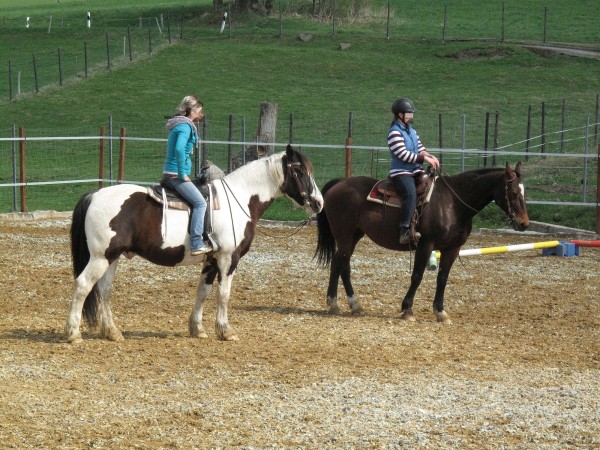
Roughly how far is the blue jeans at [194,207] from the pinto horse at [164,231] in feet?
0.31

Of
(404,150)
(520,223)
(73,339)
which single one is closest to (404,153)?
(404,150)

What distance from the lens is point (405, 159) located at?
10.1 meters

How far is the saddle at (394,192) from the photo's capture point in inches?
404

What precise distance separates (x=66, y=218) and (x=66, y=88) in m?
21.0

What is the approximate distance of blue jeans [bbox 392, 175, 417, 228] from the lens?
10141mm

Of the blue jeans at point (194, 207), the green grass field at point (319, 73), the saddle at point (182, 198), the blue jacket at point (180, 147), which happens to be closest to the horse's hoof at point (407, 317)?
the saddle at point (182, 198)

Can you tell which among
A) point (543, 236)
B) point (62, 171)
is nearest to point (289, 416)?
point (543, 236)

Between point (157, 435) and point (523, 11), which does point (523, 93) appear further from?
point (157, 435)

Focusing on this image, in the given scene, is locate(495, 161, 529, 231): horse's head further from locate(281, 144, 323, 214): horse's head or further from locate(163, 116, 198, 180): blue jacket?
locate(163, 116, 198, 180): blue jacket

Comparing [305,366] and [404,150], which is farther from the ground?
[404,150]

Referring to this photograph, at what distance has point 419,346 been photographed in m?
8.83

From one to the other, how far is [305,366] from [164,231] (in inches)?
63.8

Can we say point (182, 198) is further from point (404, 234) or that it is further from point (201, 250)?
point (404, 234)

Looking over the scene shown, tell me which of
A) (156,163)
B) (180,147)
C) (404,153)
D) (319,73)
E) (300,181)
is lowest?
(156,163)
